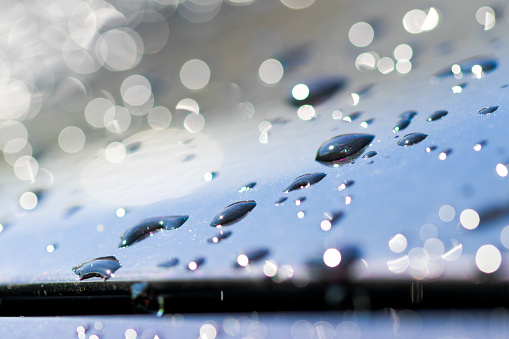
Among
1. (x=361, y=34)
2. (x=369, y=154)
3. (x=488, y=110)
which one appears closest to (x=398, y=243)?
(x=369, y=154)

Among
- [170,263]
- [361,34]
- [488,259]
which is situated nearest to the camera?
[488,259]

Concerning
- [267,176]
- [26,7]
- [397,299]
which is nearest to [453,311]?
[397,299]

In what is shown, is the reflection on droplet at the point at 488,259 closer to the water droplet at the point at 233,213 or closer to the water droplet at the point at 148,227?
the water droplet at the point at 233,213

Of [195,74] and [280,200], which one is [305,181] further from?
[195,74]

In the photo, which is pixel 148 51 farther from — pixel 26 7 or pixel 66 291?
pixel 66 291

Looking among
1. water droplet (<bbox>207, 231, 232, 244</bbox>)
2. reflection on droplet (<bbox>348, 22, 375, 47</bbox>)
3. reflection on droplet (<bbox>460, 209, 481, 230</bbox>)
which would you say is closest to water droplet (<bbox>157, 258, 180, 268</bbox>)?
water droplet (<bbox>207, 231, 232, 244</bbox>)

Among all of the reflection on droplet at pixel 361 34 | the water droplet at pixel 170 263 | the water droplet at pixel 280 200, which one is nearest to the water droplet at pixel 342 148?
the water droplet at pixel 280 200

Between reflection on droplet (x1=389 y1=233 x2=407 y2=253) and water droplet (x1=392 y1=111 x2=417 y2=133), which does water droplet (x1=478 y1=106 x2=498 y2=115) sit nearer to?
water droplet (x1=392 y1=111 x2=417 y2=133)
